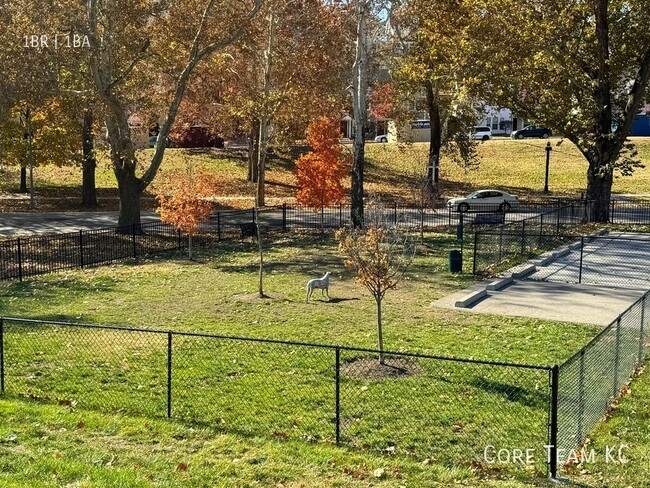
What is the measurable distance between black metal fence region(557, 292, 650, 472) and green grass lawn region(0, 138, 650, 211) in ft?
112

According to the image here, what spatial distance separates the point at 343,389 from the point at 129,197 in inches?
901

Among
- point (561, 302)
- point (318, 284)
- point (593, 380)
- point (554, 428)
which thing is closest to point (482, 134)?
point (561, 302)

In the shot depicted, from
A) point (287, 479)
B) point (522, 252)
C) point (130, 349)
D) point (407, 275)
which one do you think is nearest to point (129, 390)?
point (130, 349)

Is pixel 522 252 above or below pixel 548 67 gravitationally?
→ below

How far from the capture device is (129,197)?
32875 millimetres

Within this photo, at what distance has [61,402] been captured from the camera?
1154 centimetres

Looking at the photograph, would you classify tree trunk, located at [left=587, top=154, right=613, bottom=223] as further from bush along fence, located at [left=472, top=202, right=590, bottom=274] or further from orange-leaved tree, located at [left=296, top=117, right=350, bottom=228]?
orange-leaved tree, located at [left=296, top=117, right=350, bottom=228]

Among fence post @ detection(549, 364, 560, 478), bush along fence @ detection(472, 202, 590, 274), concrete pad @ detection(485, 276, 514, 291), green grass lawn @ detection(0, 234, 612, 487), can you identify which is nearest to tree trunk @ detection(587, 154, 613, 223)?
bush along fence @ detection(472, 202, 590, 274)

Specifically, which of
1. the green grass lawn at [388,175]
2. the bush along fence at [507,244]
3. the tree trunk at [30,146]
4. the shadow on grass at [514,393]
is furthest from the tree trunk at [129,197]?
the shadow on grass at [514,393]

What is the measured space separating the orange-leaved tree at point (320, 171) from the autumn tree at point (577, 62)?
7.99m

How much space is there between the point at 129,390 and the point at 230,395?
1.65 m

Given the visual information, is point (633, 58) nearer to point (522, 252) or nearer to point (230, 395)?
point (522, 252)

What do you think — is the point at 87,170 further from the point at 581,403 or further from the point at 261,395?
the point at 581,403

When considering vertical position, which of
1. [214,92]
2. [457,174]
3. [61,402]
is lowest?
[61,402]
